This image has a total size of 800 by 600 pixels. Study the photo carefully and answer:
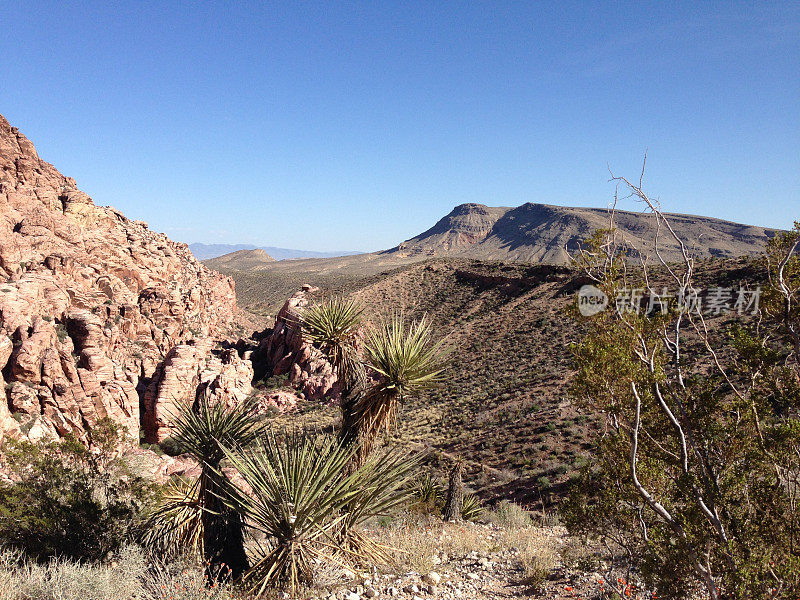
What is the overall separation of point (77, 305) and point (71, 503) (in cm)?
2272

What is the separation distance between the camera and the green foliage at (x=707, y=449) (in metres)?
3.39

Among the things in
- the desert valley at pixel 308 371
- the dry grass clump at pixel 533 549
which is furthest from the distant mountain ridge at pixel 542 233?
the dry grass clump at pixel 533 549

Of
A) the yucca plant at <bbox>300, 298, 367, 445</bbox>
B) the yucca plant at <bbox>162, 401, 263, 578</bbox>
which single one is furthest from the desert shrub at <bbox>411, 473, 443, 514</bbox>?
the yucca plant at <bbox>162, 401, 263, 578</bbox>

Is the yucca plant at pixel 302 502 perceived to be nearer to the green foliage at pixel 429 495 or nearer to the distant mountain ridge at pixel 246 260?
the green foliage at pixel 429 495

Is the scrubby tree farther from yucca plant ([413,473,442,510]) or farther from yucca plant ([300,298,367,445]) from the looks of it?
yucca plant ([413,473,442,510])

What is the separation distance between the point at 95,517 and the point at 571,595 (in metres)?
6.96

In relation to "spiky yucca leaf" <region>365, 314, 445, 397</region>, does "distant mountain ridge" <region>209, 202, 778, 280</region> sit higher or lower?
higher

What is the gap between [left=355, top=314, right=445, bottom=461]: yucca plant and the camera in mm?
5367

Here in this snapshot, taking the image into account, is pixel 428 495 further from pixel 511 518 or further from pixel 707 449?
pixel 707 449

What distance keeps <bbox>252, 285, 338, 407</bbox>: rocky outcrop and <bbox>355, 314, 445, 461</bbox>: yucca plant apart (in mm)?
19967

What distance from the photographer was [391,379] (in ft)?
17.6

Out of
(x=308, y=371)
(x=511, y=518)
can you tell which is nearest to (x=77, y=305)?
(x=308, y=371)

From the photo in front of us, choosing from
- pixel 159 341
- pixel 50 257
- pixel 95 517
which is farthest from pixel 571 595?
pixel 50 257

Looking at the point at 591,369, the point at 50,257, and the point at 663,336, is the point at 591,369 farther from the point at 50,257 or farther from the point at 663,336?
the point at 50,257
